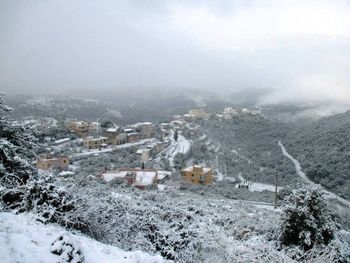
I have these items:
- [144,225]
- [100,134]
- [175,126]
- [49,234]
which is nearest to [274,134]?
[175,126]

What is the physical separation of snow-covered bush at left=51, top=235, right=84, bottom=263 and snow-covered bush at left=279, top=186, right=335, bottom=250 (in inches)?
249

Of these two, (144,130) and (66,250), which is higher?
(66,250)

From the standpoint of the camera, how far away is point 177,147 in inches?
1789

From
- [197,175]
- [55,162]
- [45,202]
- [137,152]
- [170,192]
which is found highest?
[45,202]

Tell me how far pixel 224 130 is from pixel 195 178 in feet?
99.2

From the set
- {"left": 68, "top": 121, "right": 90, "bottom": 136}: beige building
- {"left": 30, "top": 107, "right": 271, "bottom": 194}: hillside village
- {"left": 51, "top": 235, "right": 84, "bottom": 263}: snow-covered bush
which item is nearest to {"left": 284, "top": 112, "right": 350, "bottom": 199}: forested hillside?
{"left": 30, "top": 107, "right": 271, "bottom": 194}: hillside village

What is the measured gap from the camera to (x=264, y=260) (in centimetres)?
699

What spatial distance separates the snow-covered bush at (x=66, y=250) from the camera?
483 cm

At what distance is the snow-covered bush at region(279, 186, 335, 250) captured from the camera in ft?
30.7

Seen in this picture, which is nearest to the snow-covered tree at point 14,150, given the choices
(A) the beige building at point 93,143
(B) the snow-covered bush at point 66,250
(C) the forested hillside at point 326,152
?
(B) the snow-covered bush at point 66,250

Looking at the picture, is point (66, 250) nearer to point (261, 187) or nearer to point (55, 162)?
point (55, 162)

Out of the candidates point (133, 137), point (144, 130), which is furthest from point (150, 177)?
point (144, 130)

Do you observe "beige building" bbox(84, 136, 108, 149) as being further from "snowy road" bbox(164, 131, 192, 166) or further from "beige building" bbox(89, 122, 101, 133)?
"snowy road" bbox(164, 131, 192, 166)

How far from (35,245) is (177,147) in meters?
40.6
